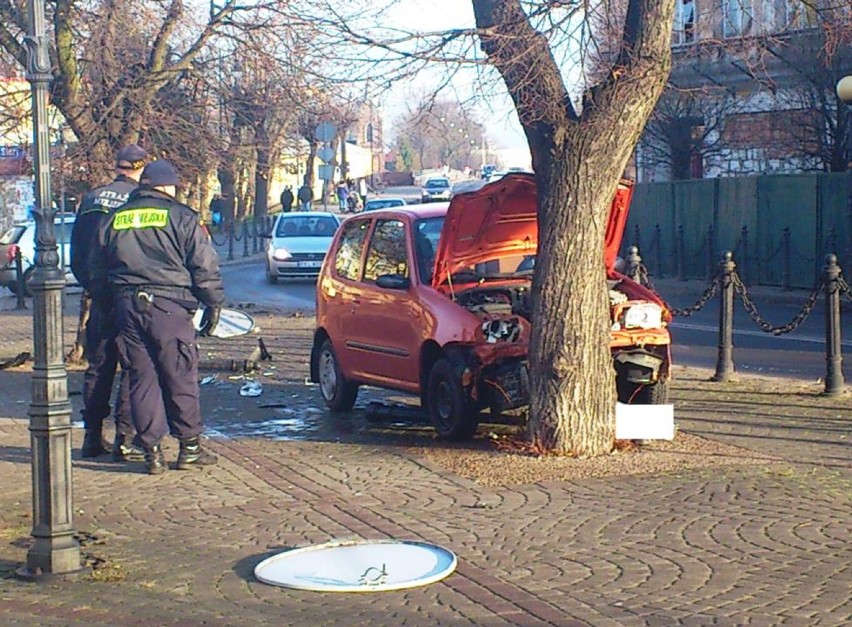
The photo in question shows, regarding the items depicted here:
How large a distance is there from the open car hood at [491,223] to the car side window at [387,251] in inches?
22.9

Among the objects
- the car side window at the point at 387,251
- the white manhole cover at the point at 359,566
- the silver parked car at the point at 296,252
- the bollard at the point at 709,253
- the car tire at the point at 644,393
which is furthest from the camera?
the silver parked car at the point at 296,252

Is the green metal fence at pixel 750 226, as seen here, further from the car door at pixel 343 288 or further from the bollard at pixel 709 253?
the car door at pixel 343 288

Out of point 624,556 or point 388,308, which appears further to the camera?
point 388,308

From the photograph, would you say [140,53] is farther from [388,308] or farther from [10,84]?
[388,308]

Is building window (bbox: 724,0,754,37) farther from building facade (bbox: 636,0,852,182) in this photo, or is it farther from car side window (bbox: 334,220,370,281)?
building facade (bbox: 636,0,852,182)

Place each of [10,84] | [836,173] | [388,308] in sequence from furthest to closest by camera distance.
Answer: [836,173]
[10,84]
[388,308]

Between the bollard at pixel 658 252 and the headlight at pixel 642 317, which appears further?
the bollard at pixel 658 252

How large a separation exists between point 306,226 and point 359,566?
26.2 meters

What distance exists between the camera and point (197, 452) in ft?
30.4

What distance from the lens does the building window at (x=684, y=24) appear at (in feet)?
40.5

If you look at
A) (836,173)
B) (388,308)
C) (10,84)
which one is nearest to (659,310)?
(388,308)

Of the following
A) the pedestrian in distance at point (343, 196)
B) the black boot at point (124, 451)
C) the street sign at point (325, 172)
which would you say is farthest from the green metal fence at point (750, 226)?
the pedestrian in distance at point (343, 196)

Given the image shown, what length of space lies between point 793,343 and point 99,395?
9690 millimetres

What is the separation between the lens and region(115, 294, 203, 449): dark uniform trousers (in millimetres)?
8906
